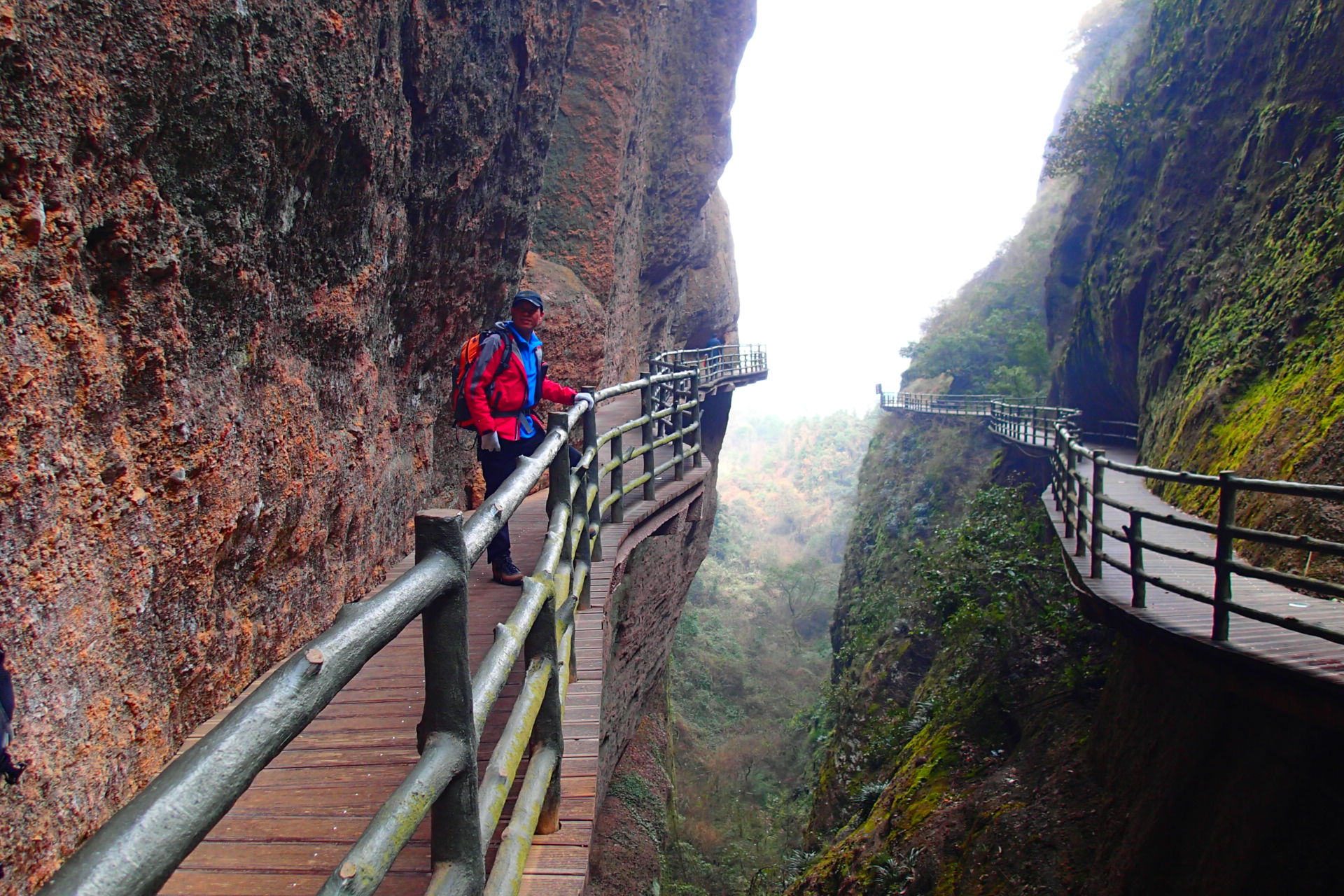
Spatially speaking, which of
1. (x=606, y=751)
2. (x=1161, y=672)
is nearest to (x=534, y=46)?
(x=606, y=751)

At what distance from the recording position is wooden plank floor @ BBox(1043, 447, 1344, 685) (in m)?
3.85

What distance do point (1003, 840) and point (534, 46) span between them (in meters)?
7.66

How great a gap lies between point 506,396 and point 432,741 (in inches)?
125

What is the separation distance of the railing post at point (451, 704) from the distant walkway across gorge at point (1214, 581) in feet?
12.5

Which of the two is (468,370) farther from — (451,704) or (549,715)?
(451,704)

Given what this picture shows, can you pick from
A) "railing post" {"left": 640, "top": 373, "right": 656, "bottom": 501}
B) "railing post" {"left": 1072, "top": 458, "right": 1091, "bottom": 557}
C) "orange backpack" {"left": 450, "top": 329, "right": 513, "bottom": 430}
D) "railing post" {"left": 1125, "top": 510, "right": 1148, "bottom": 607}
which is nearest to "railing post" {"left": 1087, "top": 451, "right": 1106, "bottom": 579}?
"railing post" {"left": 1072, "top": 458, "right": 1091, "bottom": 557}

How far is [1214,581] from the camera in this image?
5727 mm

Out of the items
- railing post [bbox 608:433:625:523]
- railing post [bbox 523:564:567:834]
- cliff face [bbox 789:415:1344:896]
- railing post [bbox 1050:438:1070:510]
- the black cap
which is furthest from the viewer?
railing post [bbox 1050:438:1070:510]

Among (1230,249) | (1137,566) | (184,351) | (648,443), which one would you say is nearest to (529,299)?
(184,351)

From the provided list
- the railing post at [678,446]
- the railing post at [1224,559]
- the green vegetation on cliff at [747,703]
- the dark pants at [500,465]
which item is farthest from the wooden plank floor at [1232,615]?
the green vegetation on cliff at [747,703]

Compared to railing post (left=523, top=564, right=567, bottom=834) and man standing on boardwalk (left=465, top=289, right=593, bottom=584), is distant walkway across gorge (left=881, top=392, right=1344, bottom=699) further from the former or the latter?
man standing on boardwalk (left=465, top=289, right=593, bottom=584)

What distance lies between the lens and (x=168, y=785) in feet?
2.44

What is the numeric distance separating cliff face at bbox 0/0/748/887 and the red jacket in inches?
29.4

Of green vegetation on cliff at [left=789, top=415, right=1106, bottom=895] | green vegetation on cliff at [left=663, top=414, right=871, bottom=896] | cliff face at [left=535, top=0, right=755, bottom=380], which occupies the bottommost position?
green vegetation on cliff at [left=663, top=414, right=871, bottom=896]
